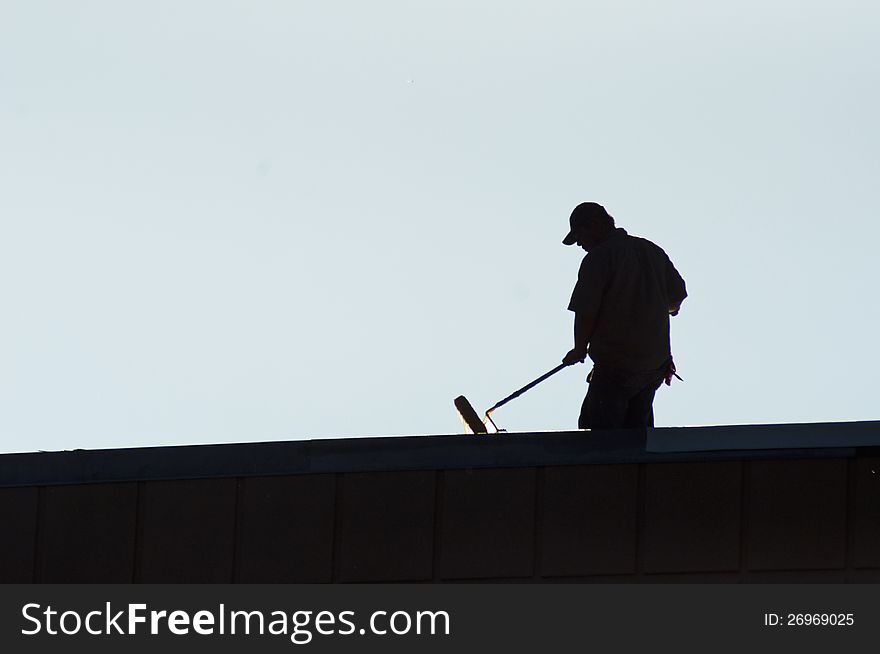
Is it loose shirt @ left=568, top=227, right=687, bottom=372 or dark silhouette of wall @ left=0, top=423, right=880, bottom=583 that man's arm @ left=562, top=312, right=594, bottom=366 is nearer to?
loose shirt @ left=568, top=227, right=687, bottom=372

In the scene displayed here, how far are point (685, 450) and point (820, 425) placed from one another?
0.62 meters

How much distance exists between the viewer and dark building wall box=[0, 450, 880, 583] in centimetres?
707

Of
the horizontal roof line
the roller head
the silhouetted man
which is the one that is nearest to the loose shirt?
the silhouetted man

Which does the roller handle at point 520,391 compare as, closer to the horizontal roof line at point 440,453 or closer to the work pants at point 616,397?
the work pants at point 616,397

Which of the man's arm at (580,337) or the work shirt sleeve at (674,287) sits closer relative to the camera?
the man's arm at (580,337)

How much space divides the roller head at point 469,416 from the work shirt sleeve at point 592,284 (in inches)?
30.0

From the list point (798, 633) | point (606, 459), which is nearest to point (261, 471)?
point (606, 459)

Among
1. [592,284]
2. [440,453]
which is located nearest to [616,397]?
[592,284]

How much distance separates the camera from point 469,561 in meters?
7.23

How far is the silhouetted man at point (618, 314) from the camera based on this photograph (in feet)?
28.1

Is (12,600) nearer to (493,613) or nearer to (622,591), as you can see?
(493,613)

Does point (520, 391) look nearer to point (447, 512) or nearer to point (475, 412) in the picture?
point (475, 412)

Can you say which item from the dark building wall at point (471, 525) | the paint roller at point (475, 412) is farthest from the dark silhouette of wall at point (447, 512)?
the paint roller at point (475, 412)

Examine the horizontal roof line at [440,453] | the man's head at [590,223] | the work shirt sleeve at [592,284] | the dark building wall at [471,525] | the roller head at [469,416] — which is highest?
the man's head at [590,223]
